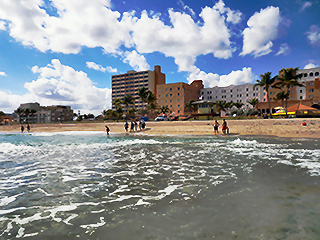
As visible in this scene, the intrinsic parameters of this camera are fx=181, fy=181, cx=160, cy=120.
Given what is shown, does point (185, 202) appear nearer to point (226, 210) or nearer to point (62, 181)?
point (226, 210)

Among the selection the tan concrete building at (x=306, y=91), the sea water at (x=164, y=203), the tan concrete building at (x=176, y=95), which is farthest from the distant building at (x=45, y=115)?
the sea water at (x=164, y=203)

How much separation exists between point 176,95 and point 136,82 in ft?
159

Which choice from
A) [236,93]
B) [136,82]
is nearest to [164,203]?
[236,93]

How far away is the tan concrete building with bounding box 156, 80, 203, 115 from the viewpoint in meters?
109

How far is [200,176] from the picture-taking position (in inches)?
275

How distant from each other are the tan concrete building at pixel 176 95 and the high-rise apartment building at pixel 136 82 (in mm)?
25856

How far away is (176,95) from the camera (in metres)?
110

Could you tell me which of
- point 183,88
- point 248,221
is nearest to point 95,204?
point 248,221

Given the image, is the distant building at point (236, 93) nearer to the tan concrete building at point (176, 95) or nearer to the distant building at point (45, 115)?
the tan concrete building at point (176, 95)

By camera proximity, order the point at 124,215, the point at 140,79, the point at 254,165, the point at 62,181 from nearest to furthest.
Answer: the point at 124,215 → the point at 62,181 → the point at 254,165 → the point at 140,79

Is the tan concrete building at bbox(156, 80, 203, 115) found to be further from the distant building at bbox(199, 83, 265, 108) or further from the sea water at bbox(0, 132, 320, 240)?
the sea water at bbox(0, 132, 320, 240)

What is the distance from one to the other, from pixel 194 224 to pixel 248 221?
1.13 m

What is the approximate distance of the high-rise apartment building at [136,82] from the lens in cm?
14200

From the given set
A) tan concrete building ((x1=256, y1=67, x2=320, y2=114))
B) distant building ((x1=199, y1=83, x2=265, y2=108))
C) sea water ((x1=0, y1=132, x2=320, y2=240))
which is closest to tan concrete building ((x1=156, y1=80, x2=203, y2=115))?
distant building ((x1=199, y1=83, x2=265, y2=108))
